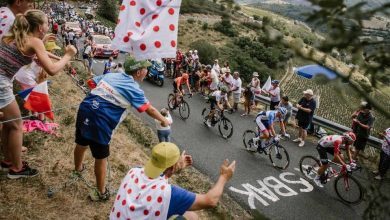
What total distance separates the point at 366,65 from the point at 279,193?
275 inches

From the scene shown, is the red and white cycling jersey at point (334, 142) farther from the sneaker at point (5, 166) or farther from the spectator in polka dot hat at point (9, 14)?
the spectator in polka dot hat at point (9, 14)

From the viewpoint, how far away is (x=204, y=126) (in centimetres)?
1256

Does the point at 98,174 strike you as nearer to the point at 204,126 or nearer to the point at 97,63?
the point at 204,126

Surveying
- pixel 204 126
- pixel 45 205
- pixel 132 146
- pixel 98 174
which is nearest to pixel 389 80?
pixel 98 174

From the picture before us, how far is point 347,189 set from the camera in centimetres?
777

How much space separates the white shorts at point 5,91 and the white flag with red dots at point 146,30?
3.82ft

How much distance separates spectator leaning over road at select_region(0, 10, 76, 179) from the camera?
351cm

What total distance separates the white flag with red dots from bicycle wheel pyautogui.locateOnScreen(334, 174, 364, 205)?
5.24 m

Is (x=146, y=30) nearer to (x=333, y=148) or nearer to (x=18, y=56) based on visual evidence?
(x=18, y=56)

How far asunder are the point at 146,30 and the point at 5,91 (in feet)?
5.15

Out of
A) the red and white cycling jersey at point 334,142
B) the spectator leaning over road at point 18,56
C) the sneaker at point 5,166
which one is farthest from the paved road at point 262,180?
the spectator leaning over road at point 18,56

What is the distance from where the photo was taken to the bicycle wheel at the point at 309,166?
28.4 feet

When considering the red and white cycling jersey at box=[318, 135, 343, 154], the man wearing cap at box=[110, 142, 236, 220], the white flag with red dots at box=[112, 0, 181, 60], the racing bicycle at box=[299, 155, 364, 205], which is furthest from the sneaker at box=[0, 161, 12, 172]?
the red and white cycling jersey at box=[318, 135, 343, 154]

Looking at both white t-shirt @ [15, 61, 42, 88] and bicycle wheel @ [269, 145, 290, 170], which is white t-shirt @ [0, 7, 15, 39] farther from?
bicycle wheel @ [269, 145, 290, 170]
